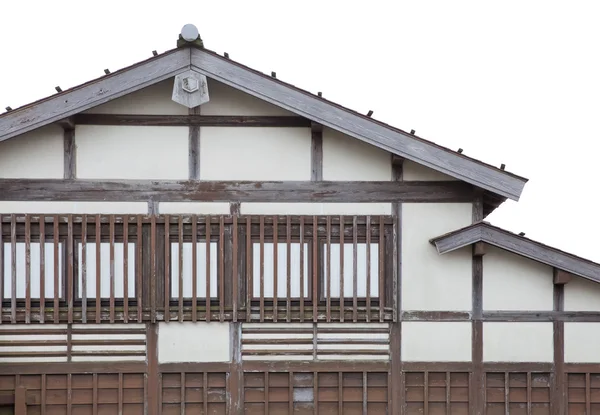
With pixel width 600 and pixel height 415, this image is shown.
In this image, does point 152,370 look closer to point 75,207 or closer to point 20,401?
point 20,401

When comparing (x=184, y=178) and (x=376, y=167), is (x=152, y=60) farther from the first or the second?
(x=376, y=167)

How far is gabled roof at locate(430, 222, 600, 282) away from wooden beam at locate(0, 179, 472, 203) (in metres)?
0.60

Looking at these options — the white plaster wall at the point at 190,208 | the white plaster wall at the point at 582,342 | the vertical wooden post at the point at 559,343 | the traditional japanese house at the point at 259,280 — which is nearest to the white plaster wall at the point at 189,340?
the traditional japanese house at the point at 259,280

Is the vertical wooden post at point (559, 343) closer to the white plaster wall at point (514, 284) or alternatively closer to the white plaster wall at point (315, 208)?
the white plaster wall at point (514, 284)

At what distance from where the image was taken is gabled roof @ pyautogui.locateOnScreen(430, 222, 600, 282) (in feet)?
27.7

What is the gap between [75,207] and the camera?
868 centimetres

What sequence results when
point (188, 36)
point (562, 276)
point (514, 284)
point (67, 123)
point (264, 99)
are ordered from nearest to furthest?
point (188, 36)
point (264, 99)
point (67, 123)
point (562, 276)
point (514, 284)

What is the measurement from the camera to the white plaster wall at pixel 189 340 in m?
8.74

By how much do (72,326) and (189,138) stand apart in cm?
303

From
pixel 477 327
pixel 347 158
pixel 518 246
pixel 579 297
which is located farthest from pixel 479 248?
pixel 347 158

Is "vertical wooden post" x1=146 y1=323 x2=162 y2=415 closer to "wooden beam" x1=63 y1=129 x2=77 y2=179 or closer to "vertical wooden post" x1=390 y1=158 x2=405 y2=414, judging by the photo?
"wooden beam" x1=63 y1=129 x2=77 y2=179

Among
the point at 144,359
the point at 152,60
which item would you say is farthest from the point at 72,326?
the point at 152,60

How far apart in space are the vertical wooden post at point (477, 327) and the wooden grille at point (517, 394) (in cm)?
12

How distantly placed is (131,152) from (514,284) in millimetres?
5638
